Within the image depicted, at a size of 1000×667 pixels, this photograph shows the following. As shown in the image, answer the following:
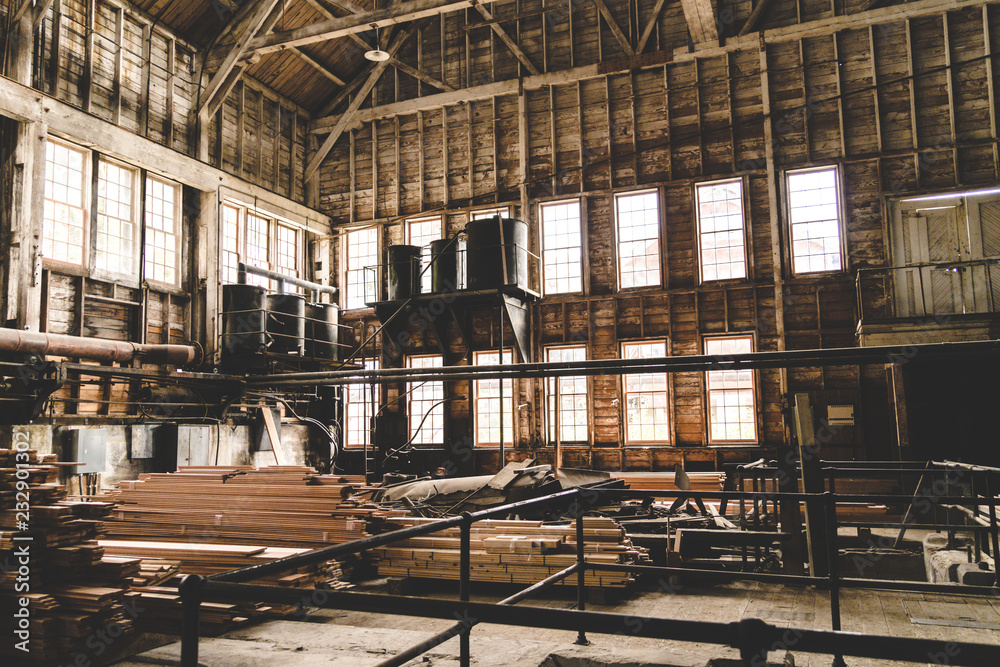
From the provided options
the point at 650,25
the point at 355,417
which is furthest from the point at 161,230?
the point at 650,25

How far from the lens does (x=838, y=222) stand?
13.7m

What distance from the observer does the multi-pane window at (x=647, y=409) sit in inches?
558

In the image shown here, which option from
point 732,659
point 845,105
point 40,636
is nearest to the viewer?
point 732,659

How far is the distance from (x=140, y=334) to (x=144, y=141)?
3.60 meters

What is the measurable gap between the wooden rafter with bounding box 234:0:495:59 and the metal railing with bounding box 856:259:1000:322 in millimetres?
9128

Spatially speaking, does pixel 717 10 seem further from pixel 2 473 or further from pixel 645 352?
pixel 2 473

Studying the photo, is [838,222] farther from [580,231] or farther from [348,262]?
[348,262]

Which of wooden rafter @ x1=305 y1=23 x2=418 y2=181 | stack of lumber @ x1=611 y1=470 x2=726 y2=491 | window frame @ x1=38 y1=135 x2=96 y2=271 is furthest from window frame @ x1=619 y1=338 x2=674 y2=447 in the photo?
window frame @ x1=38 y1=135 x2=96 y2=271

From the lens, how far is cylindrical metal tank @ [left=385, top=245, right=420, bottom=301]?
1530 cm

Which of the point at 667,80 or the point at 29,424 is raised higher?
the point at 667,80

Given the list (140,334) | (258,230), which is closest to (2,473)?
(140,334)

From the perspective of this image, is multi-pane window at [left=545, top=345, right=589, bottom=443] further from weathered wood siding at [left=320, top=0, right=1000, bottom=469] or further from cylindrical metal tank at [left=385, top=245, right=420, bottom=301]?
cylindrical metal tank at [left=385, top=245, right=420, bottom=301]

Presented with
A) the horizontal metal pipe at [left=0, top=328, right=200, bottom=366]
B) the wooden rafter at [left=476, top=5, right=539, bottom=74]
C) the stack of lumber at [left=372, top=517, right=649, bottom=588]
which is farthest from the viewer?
the wooden rafter at [left=476, top=5, right=539, bottom=74]

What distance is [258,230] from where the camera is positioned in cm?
1602
